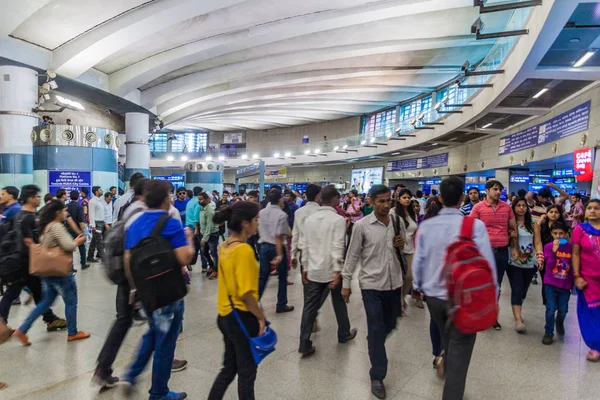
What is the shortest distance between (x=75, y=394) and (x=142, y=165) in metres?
17.0

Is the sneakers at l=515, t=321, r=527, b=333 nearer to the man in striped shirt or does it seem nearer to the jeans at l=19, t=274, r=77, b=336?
the man in striped shirt

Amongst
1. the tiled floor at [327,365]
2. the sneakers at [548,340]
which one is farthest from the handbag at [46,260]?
the sneakers at [548,340]

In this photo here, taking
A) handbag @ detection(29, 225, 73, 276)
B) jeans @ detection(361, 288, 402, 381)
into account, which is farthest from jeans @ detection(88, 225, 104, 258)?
jeans @ detection(361, 288, 402, 381)

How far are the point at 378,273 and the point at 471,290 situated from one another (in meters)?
0.96

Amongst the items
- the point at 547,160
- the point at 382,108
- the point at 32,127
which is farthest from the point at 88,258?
the point at 382,108

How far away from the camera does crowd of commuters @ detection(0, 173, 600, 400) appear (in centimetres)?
241

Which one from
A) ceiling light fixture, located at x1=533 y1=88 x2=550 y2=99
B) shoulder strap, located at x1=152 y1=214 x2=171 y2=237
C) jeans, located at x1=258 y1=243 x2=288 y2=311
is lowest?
jeans, located at x1=258 y1=243 x2=288 y2=311

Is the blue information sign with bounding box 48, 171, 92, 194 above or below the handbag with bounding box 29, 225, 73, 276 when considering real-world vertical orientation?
above

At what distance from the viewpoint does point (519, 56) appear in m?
9.05

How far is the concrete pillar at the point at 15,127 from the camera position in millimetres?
11249

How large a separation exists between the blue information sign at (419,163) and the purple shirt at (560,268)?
60.2 feet

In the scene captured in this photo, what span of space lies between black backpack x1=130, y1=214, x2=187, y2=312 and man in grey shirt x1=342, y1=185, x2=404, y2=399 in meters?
1.44

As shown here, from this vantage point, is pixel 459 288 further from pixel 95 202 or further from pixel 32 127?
pixel 32 127

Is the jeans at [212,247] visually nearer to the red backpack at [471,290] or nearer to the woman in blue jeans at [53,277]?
the woman in blue jeans at [53,277]
